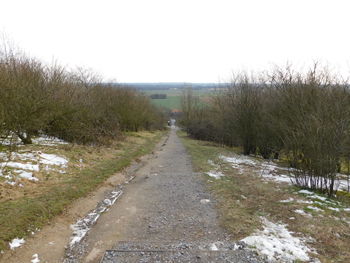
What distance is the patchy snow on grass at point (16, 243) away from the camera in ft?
14.2

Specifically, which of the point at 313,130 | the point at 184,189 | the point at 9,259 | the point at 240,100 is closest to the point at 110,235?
the point at 9,259

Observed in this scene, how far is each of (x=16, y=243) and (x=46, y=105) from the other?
8.51 meters

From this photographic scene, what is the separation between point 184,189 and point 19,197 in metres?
4.85

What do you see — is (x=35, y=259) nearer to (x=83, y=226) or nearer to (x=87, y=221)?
(x=83, y=226)

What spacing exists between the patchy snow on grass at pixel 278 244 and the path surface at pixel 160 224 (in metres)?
0.32

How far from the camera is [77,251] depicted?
4402 mm

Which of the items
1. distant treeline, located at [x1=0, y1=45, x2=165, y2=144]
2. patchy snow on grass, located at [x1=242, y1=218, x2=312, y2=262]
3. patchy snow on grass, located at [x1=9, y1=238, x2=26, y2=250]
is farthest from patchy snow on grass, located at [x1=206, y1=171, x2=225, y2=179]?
distant treeline, located at [x1=0, y1=45, x2=165, y2=144]

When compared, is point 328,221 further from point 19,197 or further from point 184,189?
point 19,197

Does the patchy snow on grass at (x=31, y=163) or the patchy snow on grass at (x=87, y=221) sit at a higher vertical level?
the patchy snow on grass at (x=31, y=163)

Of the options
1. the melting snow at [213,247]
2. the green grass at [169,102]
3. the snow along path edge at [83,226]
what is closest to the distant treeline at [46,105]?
the snow along path edge at [83,226]

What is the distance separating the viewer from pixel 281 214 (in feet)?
20.0

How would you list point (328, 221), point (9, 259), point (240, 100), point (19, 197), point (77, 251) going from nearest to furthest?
point (9, 259) → point (77, 251) → point (328, 221) → point (19, 197) → point (240, 100)

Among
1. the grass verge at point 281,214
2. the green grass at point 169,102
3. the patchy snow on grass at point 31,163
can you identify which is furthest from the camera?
the green grass at point 169,102

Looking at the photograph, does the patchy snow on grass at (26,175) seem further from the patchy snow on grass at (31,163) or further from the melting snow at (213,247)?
the melting snow at (213,247)
